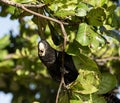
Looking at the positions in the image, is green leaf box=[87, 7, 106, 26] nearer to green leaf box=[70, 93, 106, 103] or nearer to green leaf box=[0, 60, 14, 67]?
green leaf box=[70, 93, 106, 103]

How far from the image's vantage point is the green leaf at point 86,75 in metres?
1.25

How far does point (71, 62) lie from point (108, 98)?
0.19m

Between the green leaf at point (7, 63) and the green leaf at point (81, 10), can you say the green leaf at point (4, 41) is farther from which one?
the green leaf at point (81, 10)

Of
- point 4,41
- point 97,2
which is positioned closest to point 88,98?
point 97,2

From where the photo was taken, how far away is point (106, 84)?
134cm

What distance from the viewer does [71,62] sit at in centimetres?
131

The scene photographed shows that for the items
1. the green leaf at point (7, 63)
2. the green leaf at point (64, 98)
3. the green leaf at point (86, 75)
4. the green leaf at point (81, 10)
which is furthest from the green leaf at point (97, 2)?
the green leaf at point (7, 63)

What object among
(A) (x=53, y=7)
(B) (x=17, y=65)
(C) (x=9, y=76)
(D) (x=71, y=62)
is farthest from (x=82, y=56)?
(C) (x=9, y=76)

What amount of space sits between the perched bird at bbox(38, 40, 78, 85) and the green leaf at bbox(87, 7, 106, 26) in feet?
0.43

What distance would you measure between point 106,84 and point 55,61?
0.61ft

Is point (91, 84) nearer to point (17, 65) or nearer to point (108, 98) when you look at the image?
point (108, 98)

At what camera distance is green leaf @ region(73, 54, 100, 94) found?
49.2 inches

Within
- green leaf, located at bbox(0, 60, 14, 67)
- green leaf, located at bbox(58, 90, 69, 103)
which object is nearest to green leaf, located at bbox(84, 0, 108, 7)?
green leaf, located at bbox(58, 90, 69, 103)

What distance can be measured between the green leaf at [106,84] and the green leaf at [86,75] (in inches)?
1.8
